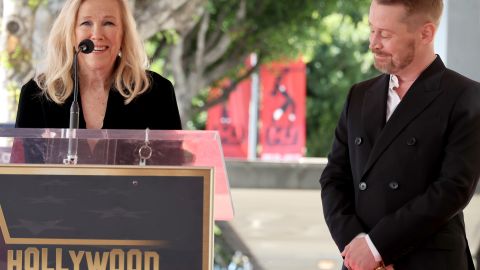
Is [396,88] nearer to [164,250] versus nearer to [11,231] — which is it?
[164,250]

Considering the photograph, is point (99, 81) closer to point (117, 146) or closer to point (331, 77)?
point (117, 146)

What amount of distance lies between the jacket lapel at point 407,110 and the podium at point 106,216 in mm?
829

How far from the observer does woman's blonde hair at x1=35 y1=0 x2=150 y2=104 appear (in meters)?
4.20

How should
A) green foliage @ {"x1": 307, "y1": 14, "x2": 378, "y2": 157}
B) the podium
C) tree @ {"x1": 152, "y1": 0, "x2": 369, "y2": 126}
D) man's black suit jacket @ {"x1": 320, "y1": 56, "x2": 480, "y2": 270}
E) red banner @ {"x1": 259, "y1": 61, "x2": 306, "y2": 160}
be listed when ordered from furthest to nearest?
green foliage @ {"x1": 307, "y1": 14, "x2": 378, "y2": 157} → red banner @ {"x1": 259, "y1": 61, "x2": 306, "y2": 160} → tree @ {"x1": 152, "y1": 0, "x2": 369, "y2": 126} → man's black suit jacket @ {"x1": 320, "y1": 56, "x2": 480, "y2": 270} → the podium

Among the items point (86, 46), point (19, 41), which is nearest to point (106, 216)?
point (86, 46)

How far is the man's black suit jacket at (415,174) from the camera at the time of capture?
3.75m

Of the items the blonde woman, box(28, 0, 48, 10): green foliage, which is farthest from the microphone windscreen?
box(28, 0, 48, 10): green foliage

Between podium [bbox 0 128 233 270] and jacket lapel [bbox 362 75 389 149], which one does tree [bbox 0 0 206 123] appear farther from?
podium [bbox 0 128 233 270]

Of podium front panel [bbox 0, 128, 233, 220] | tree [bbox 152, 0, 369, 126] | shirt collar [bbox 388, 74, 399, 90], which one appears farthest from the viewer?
tree [bbox 152, 0, 369, 126]

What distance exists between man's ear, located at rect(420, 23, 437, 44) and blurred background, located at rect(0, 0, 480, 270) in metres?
1.85

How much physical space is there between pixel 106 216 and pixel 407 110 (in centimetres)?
119

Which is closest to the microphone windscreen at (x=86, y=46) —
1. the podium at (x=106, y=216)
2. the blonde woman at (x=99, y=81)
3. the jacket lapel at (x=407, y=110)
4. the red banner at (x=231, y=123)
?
the blonde woman at (x=99, y=81)

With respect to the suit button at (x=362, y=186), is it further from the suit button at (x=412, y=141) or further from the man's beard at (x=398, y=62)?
the man's beard at (x=398, y=62)

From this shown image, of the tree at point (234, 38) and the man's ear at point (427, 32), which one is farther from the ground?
the tree at point (234, 38)
